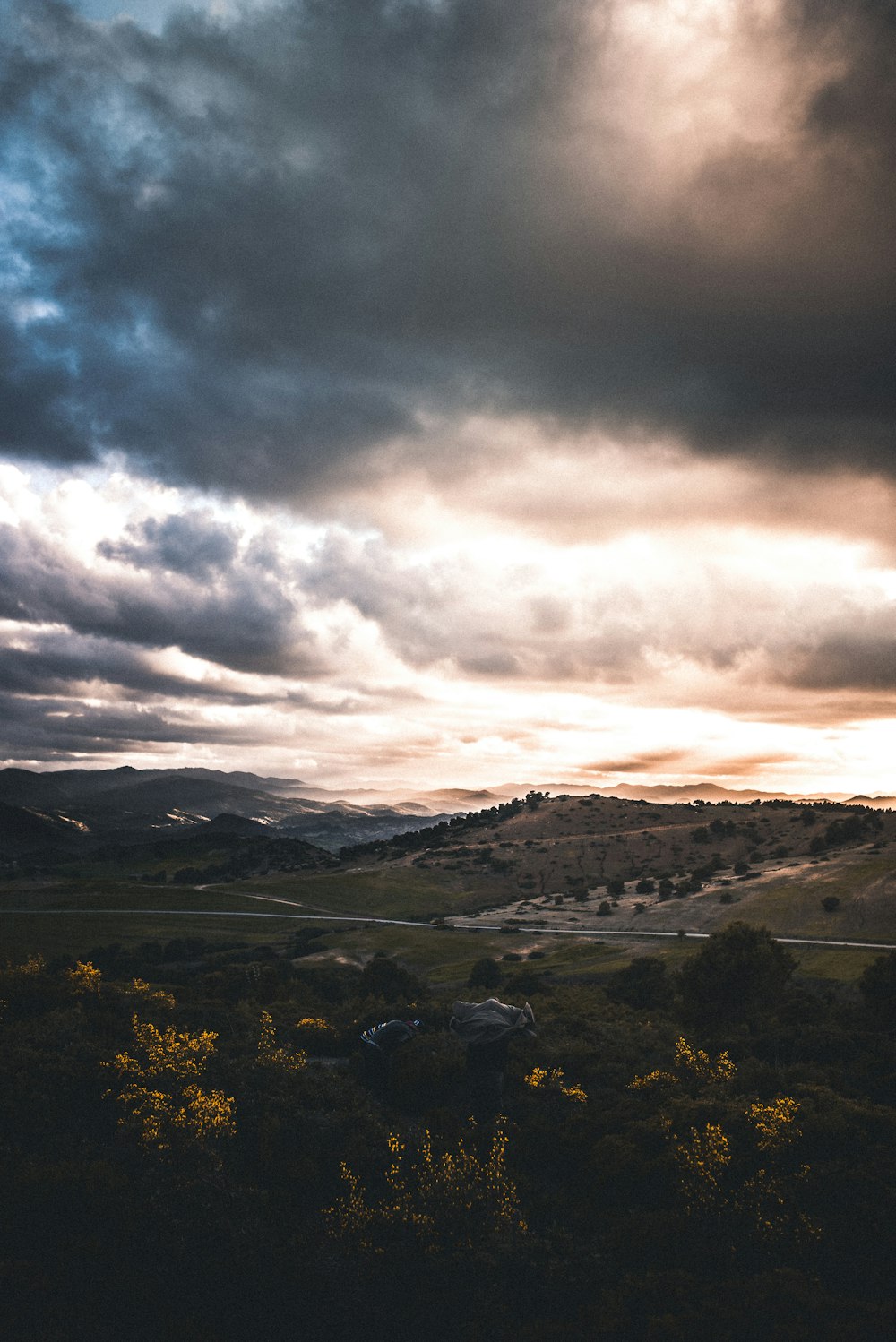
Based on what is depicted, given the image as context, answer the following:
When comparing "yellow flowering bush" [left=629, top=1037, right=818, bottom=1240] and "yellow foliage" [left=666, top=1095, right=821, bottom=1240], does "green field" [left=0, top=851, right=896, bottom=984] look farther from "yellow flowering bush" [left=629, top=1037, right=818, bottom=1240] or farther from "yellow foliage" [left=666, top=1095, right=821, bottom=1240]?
"yellow foliage" [left=666, top=1095, right=821, bottom=1240]

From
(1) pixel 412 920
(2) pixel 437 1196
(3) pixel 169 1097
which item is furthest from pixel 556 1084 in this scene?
(1) pixel 412 920

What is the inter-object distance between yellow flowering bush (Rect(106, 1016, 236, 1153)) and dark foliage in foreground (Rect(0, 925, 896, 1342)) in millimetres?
84

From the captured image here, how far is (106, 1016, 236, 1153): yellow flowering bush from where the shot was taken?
15.7 metres

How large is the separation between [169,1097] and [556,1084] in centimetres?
1053

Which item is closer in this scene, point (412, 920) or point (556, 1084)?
point (556, 1084)

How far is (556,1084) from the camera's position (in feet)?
65.4

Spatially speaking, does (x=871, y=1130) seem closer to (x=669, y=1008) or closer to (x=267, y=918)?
(x=669, y=1008)

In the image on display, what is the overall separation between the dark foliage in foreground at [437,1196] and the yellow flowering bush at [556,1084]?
0.08 meters

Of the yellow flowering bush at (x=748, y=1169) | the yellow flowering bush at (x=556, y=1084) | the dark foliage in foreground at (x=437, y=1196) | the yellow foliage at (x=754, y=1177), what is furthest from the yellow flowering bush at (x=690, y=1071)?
the yellow foliage at (x=754, y=1177)

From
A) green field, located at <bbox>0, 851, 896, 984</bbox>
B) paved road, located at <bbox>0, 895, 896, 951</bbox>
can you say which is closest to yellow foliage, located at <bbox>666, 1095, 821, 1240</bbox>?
green field, located at <bbox>0, 851, 896, 984</bbox>

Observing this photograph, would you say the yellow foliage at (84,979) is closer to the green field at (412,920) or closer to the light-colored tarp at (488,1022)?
the light-colored tarp at (488,1022)

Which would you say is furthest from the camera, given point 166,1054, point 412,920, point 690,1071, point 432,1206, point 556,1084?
point 412,920

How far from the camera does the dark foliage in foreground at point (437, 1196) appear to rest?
11.3 m

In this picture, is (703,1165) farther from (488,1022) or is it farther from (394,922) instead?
(394,922)
